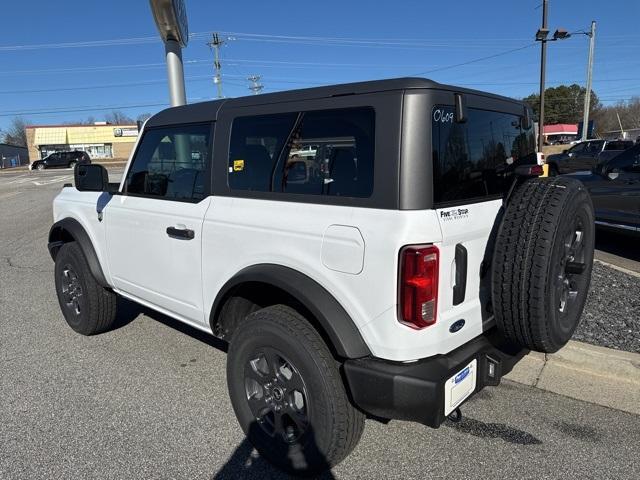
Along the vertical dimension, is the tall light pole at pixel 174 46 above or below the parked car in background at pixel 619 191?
above

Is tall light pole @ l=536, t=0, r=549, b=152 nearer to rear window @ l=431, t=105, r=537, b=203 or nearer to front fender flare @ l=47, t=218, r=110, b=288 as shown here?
rear window @ l=431, t=105, r=537, b=203

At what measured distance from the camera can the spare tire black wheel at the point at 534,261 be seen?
2.16m

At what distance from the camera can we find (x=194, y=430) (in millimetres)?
2900

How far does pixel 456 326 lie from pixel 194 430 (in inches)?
67.0

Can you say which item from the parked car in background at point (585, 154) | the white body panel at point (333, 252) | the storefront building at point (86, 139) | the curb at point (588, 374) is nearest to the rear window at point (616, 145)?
the parked car in background at point (585, 154)

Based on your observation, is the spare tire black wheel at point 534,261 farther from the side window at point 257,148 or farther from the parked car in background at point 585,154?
the parked car in background at point 585,154

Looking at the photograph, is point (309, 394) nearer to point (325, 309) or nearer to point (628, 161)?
point (325, 309)

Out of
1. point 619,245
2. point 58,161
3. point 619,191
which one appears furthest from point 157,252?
point 58,161

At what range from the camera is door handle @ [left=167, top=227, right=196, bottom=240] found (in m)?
2.88

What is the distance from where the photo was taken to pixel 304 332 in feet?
7.54

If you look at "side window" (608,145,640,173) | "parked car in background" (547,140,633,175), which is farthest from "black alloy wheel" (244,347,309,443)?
"parked car in background" (547,140,633,175)

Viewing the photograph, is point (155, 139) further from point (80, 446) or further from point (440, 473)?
point (440, 473)

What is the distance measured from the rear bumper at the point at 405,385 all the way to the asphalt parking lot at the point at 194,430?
1.95 feet

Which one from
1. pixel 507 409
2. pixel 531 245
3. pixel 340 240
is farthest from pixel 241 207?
pixel 507 409
